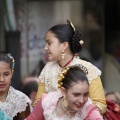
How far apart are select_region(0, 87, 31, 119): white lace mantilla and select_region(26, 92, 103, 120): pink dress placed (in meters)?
0.53

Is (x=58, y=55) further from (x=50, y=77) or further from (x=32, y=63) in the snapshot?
(x=32, y=63)

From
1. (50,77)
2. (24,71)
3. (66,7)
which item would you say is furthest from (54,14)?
(50,77)

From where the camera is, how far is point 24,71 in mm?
10039

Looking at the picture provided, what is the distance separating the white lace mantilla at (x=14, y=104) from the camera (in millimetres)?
6340

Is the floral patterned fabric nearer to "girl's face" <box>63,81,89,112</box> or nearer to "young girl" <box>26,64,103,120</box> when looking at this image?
"young girl" <box>26,64,103,120</box>

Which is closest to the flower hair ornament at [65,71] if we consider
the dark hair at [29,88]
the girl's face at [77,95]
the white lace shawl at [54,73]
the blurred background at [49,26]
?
the girl's face at [77,95]

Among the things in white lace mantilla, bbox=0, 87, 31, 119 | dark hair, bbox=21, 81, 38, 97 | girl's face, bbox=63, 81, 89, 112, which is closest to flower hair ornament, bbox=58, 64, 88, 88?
girl's face, bbox=63, 81, 89, 112

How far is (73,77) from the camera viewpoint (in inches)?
220

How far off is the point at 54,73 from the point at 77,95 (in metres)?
0.82

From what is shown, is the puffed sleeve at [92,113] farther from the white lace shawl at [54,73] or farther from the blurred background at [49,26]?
the blurred background at [49,26]

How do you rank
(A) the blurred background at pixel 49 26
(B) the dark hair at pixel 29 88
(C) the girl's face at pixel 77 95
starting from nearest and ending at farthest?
(C) the girl's face at pixel 77 95 → (B) the dark hair at pixel 29 88 → (A) the blurred background at pixel 49 26

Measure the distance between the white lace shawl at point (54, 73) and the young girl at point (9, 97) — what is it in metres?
0.32

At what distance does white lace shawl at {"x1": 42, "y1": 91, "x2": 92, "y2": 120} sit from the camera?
18.8 ft

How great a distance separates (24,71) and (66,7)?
1376 mm
